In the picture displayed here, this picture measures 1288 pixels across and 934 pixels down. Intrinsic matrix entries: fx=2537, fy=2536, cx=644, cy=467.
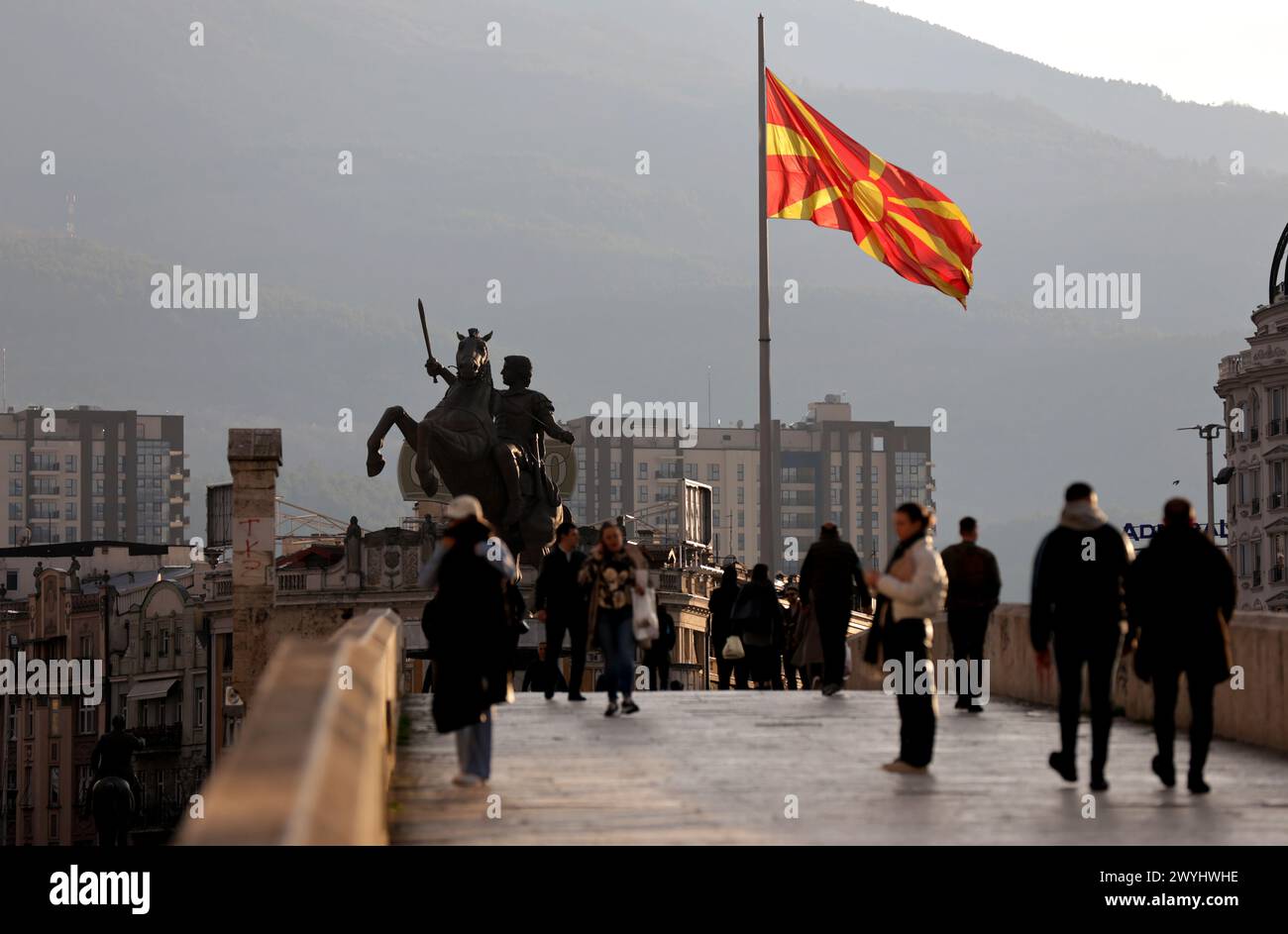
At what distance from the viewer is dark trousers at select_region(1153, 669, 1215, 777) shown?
15.8 meters

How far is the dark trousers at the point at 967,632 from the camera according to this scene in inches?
884

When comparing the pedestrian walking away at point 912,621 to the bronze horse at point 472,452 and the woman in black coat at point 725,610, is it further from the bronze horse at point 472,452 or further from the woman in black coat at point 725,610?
the bronze horse at point 472,452

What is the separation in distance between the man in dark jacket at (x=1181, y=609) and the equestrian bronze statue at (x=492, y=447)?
29700mm

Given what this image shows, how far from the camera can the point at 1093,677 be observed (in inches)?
624

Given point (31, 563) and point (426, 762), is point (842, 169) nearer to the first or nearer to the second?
point (426, 762)

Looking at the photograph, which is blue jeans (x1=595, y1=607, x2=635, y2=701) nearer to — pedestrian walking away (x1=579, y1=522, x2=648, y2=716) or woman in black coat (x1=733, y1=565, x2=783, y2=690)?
pedestrian walking away (x1=579, y1=522, x2=648, y2=716)

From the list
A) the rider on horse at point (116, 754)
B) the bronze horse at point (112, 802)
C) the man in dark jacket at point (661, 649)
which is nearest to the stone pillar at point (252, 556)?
the rider on horse at point (116, 754)

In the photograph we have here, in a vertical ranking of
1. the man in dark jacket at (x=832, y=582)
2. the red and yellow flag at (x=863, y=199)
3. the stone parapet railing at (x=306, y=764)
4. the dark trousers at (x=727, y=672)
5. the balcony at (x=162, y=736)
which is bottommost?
the balcony at (x=162, y=736)

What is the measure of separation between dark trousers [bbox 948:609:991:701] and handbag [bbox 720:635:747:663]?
8.78 metres
